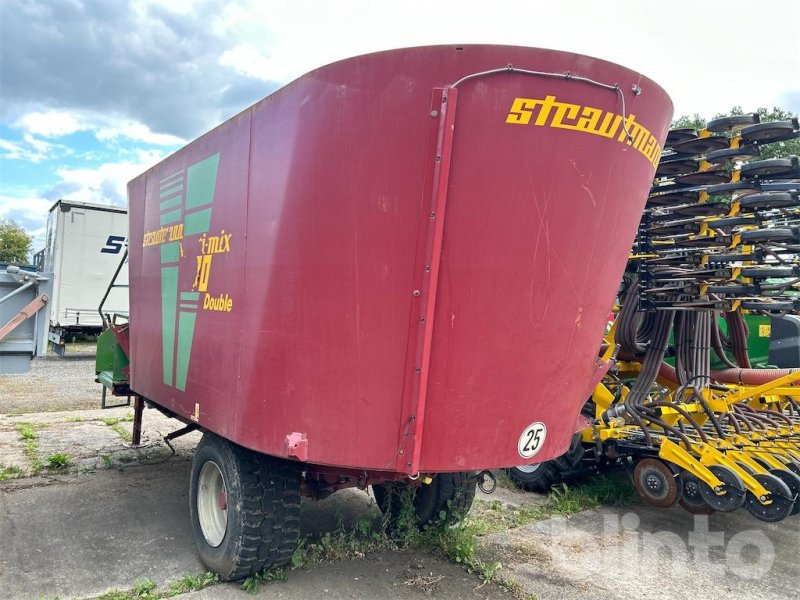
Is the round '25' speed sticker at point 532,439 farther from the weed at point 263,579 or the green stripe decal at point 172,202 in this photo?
the green stripe decal at point 172,202

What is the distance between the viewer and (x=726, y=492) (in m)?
4.18

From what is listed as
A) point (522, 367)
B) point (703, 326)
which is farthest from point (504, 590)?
point (703, 326)

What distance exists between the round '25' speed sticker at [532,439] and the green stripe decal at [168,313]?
8.02 ft

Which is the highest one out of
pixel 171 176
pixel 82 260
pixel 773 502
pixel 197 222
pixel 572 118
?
pixel 572 118

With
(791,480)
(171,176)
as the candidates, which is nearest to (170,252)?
(171,176)

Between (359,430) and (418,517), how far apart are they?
183cm

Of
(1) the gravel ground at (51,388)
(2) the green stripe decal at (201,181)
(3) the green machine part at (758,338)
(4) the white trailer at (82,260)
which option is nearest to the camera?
(2) the green stripe decal at (201,181)

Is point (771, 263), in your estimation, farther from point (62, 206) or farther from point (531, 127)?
point (62, 206)

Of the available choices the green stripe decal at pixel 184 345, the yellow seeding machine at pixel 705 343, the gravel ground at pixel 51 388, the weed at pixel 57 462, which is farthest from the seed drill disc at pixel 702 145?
the gravel ground at pixel 51 388

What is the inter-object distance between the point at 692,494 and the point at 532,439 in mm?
2302

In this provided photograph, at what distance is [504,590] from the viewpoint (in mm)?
3607

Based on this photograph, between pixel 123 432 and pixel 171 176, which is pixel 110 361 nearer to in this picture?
pixel 123 432

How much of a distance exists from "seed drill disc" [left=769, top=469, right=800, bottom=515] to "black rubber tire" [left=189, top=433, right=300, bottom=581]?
3.33m

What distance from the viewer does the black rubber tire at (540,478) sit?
5.59 meters
